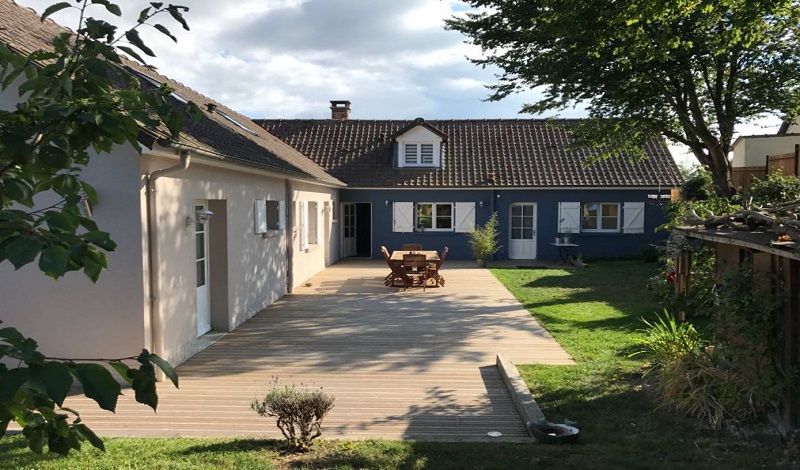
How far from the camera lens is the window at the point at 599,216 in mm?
21094

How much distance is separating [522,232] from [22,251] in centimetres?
2079

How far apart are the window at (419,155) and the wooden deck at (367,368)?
381 inches

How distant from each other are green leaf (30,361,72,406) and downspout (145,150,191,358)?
19.2 feet

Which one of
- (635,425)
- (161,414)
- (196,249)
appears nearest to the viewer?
(635,425)

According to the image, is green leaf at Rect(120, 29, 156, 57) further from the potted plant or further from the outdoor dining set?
the potted plant

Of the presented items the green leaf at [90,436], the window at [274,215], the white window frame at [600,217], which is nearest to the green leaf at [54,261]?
the green leaf at [90,436]

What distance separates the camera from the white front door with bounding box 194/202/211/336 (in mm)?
8922

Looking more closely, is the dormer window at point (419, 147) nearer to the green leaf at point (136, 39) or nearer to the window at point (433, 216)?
Result: the window at point (433, 216)

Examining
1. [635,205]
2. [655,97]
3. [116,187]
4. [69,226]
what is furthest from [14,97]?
[635,205]

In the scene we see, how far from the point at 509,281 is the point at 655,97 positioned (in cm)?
587

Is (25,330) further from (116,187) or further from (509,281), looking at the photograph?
(509,281)

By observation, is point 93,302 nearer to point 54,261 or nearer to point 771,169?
point 54,261

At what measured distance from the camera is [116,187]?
664cm

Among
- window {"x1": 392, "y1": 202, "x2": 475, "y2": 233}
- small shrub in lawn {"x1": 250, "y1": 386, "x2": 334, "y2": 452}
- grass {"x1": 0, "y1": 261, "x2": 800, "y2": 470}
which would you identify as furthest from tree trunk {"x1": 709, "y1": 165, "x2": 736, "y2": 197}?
small shrub in lawn {"x1": 250, "y1": 386, "x2": 334, "y2": 452}
